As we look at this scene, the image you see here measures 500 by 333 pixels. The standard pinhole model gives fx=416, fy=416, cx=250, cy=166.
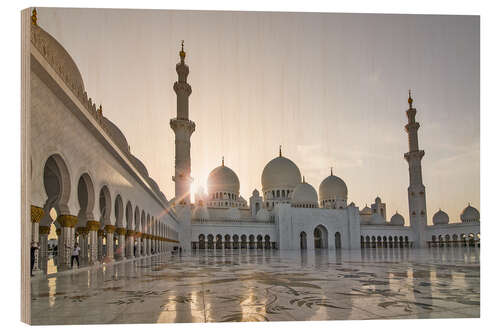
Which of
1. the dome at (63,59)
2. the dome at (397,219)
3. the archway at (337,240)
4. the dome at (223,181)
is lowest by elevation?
the archway at (337,240)

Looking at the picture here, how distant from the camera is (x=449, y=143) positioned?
269 inches

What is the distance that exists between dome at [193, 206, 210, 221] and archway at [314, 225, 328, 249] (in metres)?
9.82

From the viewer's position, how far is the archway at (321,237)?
113 ft

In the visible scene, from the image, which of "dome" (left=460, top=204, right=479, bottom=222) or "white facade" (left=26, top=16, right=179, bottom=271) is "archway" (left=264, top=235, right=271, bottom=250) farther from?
Answer: "white facade" (left=26, top=16, right=179, bottom=271)

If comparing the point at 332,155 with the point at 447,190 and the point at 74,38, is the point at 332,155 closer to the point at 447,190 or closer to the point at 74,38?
the point at 447,190

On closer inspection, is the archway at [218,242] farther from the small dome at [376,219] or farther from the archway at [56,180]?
the archway at [56,180]

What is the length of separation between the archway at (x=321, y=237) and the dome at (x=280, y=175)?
4.61 m

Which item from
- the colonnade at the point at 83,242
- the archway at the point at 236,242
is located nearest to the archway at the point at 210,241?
the archway at the point at 236,242

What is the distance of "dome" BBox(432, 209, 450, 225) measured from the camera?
125 ft

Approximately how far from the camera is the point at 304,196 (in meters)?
36.2

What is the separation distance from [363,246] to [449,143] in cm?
3068

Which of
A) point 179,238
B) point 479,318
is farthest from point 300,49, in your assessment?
point 179,238

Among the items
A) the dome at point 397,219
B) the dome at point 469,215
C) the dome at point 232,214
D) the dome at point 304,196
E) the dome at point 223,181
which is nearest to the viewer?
the dome at point 232,214

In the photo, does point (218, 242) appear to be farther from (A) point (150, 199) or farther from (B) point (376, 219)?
(A) point (150, 199)
